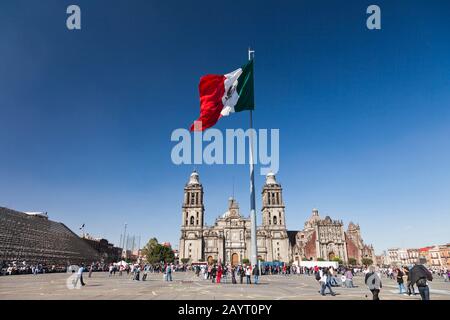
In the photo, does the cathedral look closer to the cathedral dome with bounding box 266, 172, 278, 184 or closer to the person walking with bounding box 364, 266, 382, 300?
the cathedral dome with bounding box 266, 172, 278, 184

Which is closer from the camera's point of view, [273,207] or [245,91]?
[245,91]

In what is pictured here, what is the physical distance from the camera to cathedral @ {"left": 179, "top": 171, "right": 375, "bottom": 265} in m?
100

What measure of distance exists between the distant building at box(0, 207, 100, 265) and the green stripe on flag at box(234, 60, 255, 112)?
47433 millimetres

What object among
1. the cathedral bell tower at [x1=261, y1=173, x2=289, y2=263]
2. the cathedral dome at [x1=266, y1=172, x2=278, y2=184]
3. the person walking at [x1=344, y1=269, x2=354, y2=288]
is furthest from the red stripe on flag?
the cathedral dome at [x1=266, y1=172, x2=278, y2=184]

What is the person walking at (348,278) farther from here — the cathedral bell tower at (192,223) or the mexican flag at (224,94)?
the cathedral bell tower at (192,223)

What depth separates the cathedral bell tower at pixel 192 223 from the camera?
9894 centimetres

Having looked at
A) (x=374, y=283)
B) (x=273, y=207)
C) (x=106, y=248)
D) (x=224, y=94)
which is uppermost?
(x=273, y=207)

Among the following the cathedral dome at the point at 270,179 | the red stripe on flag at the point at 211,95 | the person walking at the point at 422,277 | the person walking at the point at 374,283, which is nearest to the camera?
the person walking at the point at 422,277

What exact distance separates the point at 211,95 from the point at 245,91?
2490mm

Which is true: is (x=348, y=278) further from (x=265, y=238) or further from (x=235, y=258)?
(x=235, y=258)

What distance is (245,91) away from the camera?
68.9 ft

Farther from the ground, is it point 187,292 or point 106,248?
point 106,248

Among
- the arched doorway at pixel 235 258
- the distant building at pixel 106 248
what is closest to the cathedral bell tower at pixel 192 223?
the arched doorway at pixel 235 258

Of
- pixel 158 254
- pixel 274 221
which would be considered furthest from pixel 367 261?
pixel 158 254
